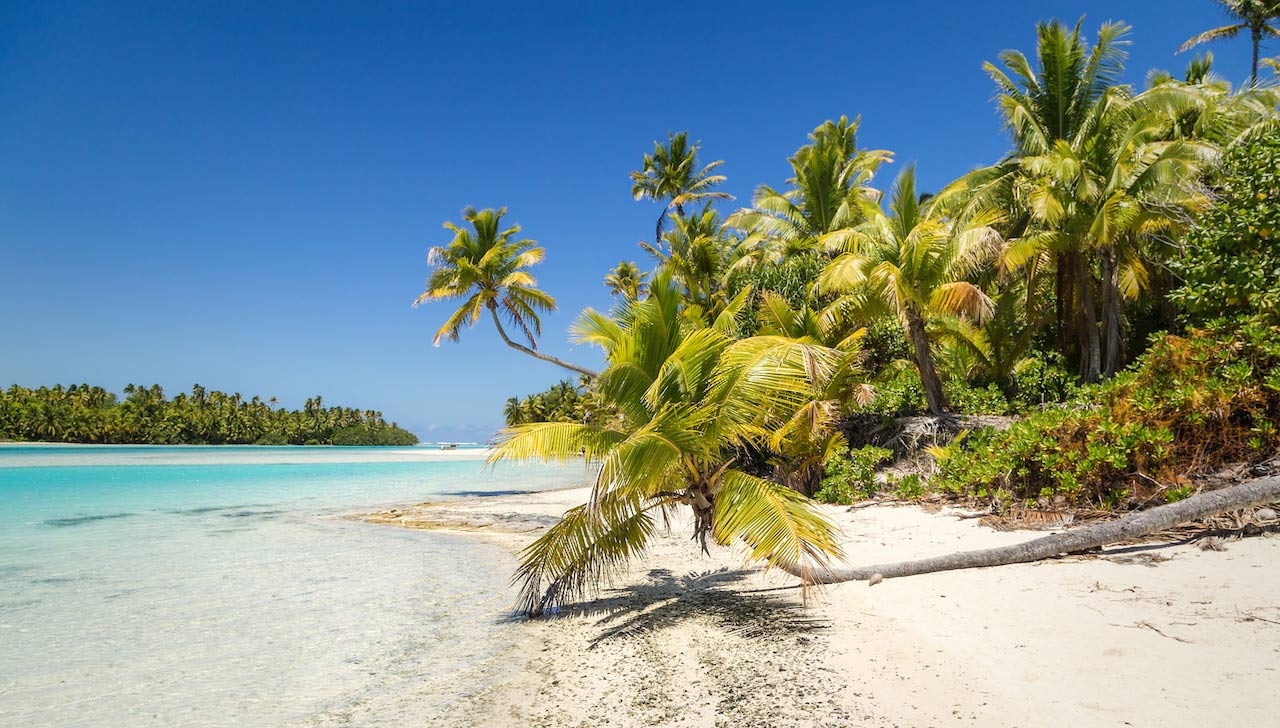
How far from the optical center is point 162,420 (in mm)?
76938

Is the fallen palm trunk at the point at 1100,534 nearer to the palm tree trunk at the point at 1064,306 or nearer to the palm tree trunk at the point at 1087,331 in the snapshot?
the palm tree trunk at the point at 1087,331

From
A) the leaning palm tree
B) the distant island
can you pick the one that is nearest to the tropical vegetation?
the leaning palm tree

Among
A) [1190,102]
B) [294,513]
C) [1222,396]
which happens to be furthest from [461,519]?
[1190,102]

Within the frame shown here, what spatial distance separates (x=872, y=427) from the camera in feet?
41.7

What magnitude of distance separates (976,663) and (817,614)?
4.82 ft

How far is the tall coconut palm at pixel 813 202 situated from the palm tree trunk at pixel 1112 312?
23.0ft

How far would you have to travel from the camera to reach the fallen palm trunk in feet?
16.2

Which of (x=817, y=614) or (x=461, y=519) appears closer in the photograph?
(x=817, y=614)

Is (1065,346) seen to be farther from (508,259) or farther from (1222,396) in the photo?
(508,259)

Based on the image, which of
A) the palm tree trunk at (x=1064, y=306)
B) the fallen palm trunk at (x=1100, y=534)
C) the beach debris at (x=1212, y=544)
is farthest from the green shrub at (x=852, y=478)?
the palm tree trunk at (x=1064, y=306)

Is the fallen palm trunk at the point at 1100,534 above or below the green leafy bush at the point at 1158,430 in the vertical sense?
below

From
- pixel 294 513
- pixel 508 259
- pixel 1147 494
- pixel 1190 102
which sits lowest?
pixel 294 513

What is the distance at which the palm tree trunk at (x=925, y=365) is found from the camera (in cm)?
1233

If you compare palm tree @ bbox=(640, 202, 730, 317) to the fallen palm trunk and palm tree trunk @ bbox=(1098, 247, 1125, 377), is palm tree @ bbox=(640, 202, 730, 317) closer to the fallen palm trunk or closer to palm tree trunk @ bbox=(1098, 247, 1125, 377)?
palm tree trunk @ bbox=(1098, 247, 1125, 377)
